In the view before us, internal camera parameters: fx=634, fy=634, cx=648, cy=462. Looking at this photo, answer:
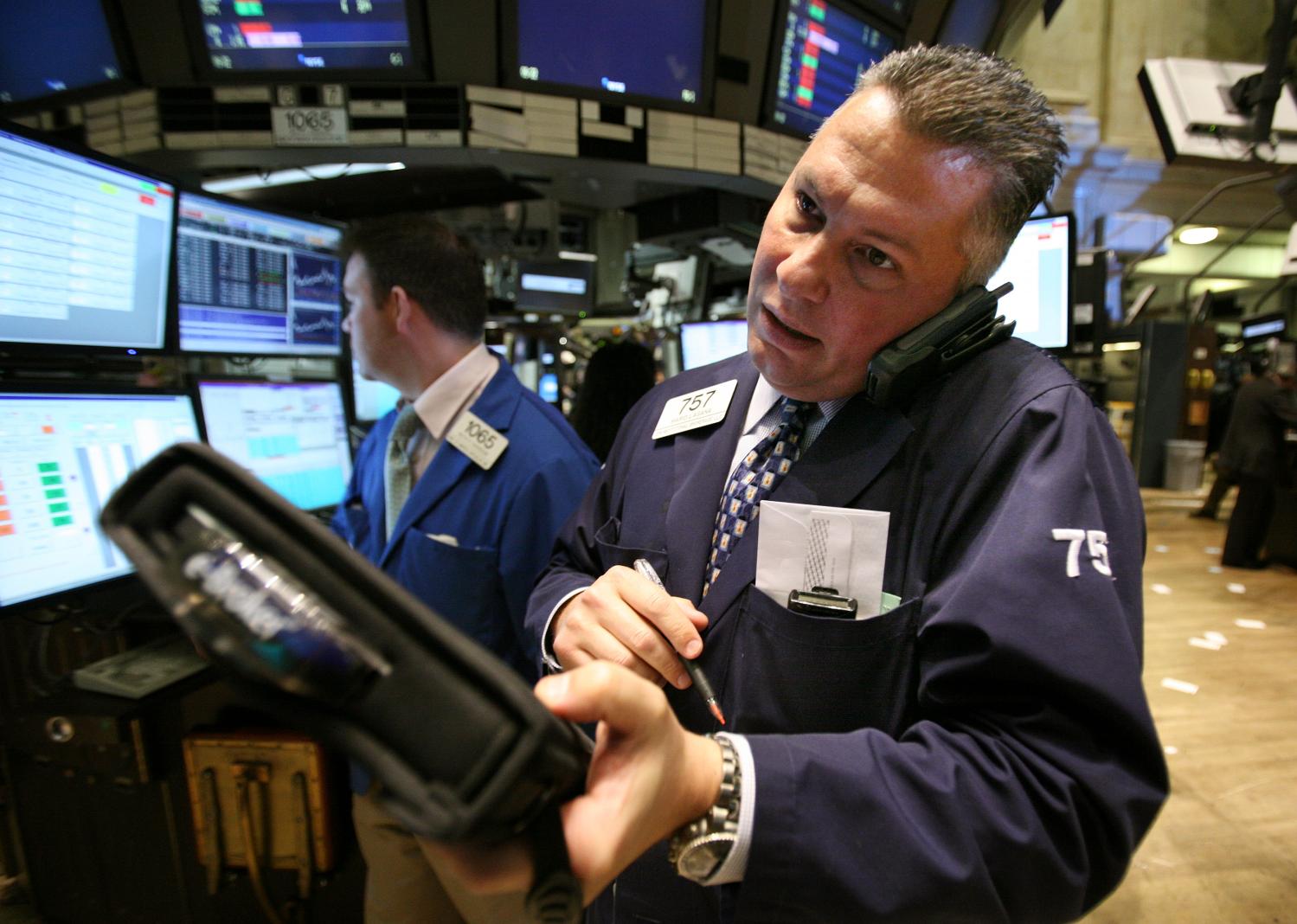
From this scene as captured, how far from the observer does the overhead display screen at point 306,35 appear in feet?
6.89

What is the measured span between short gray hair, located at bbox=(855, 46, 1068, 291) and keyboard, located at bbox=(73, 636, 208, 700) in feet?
5.26

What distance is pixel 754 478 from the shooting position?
0.93 metres

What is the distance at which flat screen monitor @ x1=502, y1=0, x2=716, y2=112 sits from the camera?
2.22 meters

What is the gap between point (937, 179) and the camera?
747 mm

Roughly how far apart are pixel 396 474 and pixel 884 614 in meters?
1.39

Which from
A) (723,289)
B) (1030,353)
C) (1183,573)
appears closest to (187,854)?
(1030,353)

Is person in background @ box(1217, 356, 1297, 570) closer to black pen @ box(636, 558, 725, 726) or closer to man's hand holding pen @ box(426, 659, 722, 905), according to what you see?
black pen @ box(636, 558, 725, 726)

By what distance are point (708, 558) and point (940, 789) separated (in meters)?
0.42

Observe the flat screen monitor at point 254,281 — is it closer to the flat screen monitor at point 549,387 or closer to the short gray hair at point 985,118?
the short gray hair at point 985,118

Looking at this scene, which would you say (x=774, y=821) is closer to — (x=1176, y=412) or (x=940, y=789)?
(x=940, y=789)

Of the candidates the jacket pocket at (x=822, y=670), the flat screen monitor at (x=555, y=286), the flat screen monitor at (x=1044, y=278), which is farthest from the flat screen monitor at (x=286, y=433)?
the flat screen monitor at (x=555, y=286)

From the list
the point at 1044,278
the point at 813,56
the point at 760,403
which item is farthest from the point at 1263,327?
the point at 760,403

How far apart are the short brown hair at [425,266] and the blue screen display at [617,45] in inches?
33.7

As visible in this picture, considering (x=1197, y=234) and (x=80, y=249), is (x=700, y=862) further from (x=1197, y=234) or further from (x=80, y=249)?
(x=1197, y=234)
